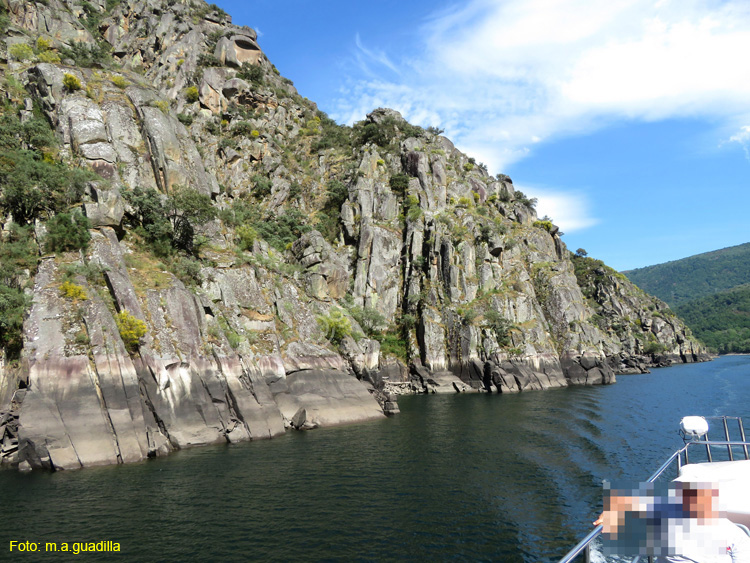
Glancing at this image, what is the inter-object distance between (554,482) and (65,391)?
3025 cm

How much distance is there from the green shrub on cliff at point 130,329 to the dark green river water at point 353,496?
9361mm

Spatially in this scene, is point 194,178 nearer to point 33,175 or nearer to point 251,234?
point 251,234

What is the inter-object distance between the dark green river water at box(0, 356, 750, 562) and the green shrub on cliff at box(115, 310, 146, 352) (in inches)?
369

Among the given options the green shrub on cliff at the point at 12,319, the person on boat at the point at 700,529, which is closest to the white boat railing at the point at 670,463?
the person on boat at the point at 700,529

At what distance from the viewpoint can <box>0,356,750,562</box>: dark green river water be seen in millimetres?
15023

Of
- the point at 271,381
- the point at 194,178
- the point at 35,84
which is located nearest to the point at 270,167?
the point at 194,178

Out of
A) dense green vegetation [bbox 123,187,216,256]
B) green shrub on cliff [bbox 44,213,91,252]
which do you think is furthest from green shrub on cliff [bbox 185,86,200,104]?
green shrub on cliff [bbox 44,213,91,252]

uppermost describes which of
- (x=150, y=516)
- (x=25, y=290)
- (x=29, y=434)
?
(x=25, y=290)

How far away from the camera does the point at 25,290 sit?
29.5 meters

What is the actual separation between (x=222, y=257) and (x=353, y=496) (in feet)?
106

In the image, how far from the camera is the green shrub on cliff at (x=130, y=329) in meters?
29.9

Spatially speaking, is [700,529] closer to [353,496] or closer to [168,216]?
[353,496]

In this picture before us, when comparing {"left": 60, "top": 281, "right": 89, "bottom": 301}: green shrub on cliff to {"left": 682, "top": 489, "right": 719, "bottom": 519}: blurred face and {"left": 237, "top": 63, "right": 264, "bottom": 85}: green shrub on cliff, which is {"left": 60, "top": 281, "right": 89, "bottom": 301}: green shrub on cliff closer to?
{"left": 682, "top": 489, "right": 719, "bottom": 519}: blurred face

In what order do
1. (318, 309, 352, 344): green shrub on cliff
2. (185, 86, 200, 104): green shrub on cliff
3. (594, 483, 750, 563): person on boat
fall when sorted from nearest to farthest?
(594, 483, 750, 563): person on boat, (318, 309, 352, 344): green shrub on cliff, (185, 86, 200, 104): green shrub on cliff
